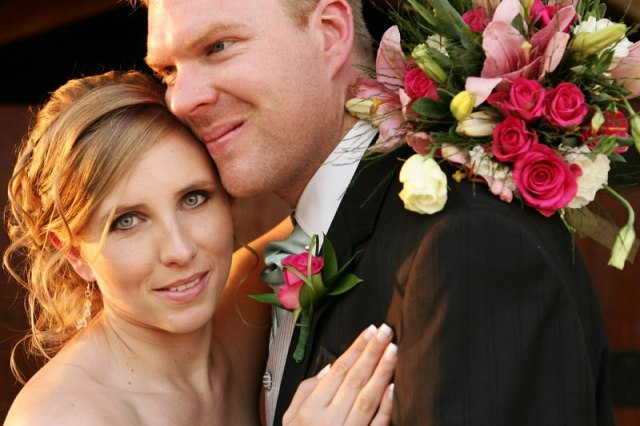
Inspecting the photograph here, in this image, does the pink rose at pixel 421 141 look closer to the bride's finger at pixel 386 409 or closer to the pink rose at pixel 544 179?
the pink rose at pixel 544 179

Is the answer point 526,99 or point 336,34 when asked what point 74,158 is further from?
point 526,99

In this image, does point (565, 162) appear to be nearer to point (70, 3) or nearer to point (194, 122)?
point (194, 122)

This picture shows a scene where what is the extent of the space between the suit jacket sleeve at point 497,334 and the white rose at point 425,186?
60mm

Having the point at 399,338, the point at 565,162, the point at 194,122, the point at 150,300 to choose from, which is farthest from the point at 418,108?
the point at 150,300

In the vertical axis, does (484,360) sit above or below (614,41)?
below

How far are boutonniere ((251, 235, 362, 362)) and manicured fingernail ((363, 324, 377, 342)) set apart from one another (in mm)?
120

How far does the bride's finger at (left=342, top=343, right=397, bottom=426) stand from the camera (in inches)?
76.0

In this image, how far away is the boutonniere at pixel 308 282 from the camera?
6.94 feet

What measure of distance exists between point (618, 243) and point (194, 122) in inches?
43.5

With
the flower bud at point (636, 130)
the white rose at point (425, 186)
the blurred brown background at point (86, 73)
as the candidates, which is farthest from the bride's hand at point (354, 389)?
the blurred brown background at point (86, 73)

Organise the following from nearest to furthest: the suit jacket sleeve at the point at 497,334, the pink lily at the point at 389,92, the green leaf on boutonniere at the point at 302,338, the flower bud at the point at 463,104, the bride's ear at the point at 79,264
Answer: the suit jacket sleeve at the point at 497,334
the flower bud at the point at 463,104
the pink lily at the point at 389,92
the green leaf on boutonniere at the point at 302,338
the bride's ear at the point at 79,264

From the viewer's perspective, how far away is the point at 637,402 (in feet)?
16.3

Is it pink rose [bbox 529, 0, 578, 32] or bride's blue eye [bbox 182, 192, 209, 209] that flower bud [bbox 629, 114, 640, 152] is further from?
bride's blue eye [bbox 182, 192, 209, 209]

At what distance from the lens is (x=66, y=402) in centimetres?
229
